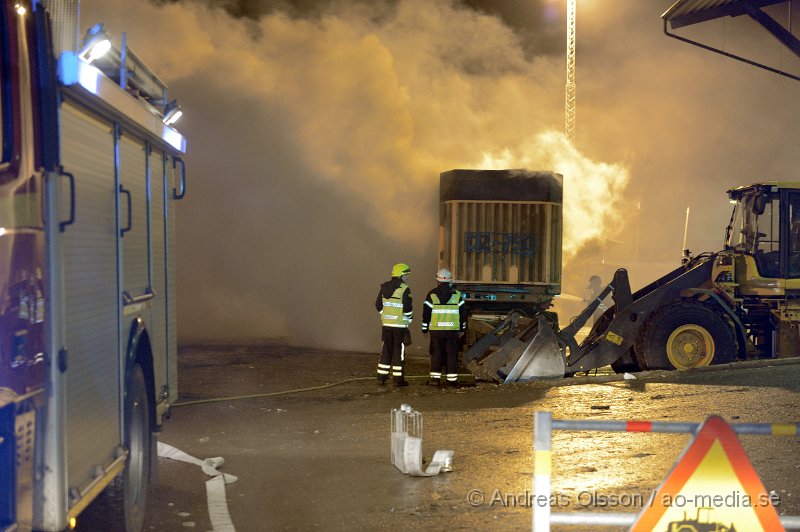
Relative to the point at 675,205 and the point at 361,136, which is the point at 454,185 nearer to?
the point at 361,136

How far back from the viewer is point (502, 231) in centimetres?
1544

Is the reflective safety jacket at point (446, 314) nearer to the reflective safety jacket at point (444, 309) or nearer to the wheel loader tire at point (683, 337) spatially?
the reflective safety jacket at point (444, 309)

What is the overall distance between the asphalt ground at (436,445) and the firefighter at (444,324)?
0.36m

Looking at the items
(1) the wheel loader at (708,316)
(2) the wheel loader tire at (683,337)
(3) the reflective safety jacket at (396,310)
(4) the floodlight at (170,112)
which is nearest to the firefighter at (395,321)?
(3) the reflective safety jacket at (396,310)

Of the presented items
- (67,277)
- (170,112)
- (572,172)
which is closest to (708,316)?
(572,172)

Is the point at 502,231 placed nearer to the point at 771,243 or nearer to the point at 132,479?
the point at 771,243

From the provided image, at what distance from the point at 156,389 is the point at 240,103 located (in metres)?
16.1

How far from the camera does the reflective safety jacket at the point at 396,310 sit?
12.1 m

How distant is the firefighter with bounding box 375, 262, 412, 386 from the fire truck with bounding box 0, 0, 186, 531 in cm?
673

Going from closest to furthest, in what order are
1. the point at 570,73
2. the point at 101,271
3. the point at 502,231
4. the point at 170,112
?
the point at 101,271
the point at 170,112
the point at 502,231
the point at 570,73

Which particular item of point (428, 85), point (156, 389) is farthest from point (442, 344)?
point (428, 85)

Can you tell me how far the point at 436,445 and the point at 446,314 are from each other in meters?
4.12

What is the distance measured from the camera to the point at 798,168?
39.2 metres

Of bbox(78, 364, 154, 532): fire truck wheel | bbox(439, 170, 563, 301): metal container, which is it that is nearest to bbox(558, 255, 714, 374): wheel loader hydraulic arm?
bbox(439, 170, 563, 301): metal container
